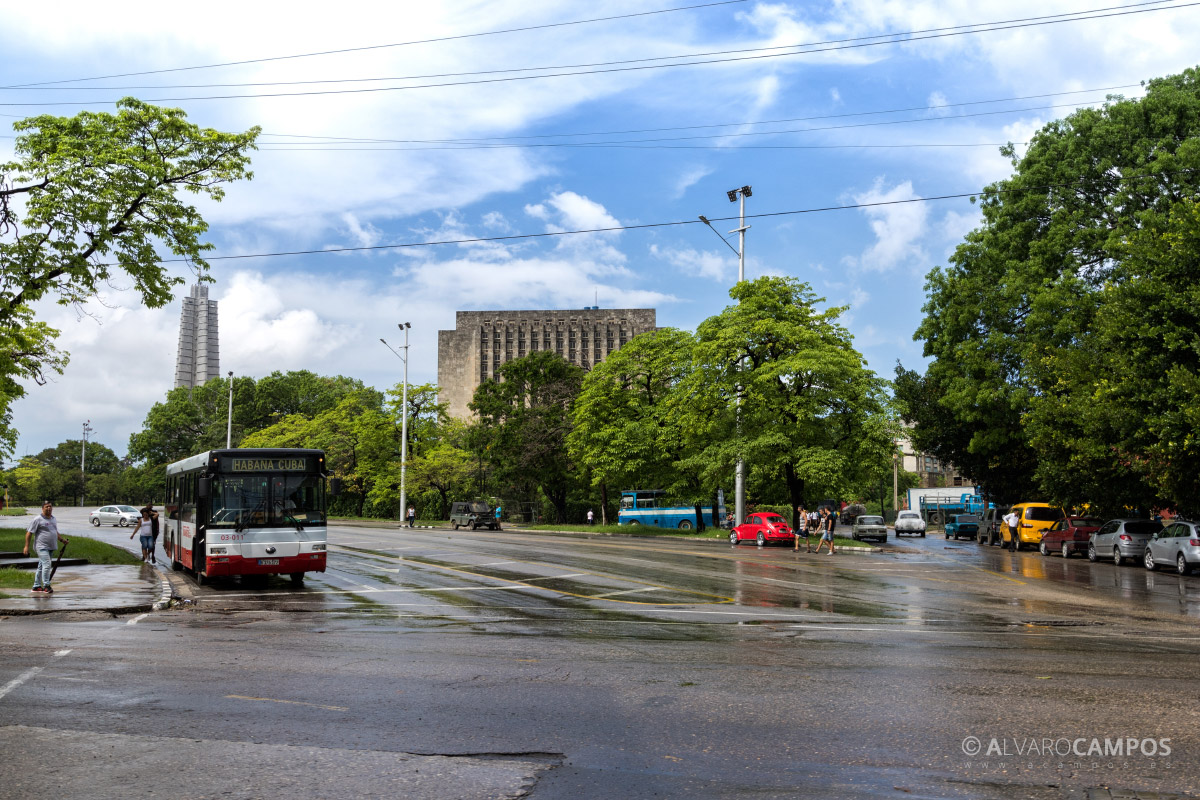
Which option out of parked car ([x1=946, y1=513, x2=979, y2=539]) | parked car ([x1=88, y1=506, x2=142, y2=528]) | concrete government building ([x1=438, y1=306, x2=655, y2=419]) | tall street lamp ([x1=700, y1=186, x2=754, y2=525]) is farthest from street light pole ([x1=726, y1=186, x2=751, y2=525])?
concrete government building ([x1=438, y1=306, x2=655, y2=419])

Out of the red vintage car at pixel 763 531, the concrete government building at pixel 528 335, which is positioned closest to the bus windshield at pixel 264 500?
the red vintage car at pixel 763 531

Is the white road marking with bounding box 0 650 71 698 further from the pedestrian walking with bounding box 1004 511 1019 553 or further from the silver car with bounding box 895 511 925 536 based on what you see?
the silver car with bounding box 895 511 925 536

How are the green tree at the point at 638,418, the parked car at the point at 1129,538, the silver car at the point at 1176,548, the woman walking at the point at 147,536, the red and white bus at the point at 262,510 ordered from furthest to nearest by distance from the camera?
the green tree at the point at 638,418, the parked car at the point at 1129,538, the woman walking at the point at 147,536, the silver car at the point at 1176,548, the red and white bus at the point at 262,510

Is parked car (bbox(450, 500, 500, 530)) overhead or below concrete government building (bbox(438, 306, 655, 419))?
below

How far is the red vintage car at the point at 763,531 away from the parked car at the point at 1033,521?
1058cm

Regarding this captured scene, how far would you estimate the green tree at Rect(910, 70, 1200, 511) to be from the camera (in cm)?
2630

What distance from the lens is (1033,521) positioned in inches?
1576

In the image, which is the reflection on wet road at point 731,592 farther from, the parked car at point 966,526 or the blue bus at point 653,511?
the parked car at point 966,526

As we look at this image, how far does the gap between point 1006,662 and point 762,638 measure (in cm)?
278

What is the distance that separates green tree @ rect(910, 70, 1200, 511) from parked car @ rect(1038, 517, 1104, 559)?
3.43ft

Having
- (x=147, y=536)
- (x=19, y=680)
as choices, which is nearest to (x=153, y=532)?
(x=147, y=536)

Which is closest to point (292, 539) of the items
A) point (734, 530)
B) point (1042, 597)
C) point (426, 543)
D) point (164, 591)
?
point (164, 591)

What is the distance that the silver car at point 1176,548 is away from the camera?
24.1 m

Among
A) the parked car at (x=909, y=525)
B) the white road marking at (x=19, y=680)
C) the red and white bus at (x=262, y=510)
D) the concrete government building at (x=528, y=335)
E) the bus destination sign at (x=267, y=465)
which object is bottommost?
the parked car at (x=909, y=525)
